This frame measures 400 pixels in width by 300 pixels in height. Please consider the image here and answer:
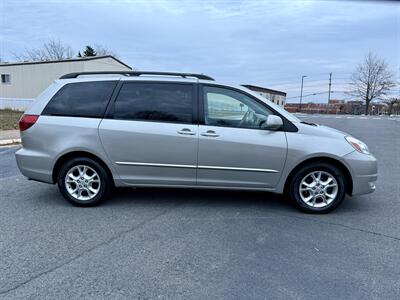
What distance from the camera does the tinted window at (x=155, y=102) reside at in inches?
173

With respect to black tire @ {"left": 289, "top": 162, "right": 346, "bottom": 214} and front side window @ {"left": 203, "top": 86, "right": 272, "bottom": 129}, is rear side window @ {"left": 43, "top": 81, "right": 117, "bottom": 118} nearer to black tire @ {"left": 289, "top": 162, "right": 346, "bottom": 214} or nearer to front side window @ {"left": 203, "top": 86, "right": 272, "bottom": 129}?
front side window @ {"left": 203, "top": 86, "right": 272, "bottom": 129}

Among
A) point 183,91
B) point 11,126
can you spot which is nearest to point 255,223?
point 183,91

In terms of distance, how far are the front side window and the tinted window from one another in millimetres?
257

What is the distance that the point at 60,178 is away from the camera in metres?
4.53

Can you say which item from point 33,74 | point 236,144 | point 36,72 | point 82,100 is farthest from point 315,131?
point 33,74

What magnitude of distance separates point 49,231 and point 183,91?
240 centimetres

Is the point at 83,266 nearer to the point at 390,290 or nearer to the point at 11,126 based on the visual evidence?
the point at 390,290

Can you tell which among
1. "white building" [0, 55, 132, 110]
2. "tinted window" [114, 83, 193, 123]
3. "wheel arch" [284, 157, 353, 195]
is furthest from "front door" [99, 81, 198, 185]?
"white building" [0, 55, 132, 110]

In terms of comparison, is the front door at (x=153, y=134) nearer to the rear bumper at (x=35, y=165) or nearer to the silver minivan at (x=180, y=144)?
the silver minivan at (x=180, y=144)

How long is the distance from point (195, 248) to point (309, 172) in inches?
77.1

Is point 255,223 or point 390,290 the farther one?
point 255,223

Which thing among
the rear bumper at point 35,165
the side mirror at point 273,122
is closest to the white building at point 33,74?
the rear bumper at point 35,165

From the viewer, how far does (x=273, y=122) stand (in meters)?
4.21

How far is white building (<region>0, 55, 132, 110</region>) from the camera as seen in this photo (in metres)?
24.3
